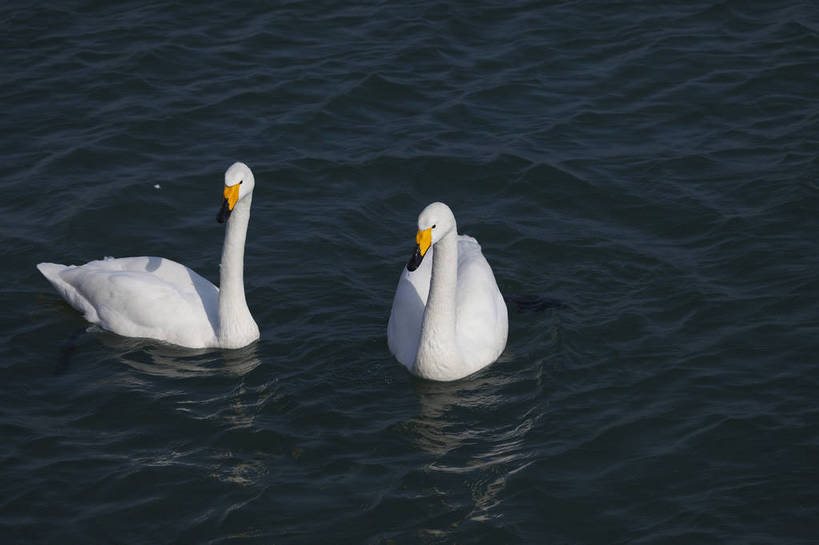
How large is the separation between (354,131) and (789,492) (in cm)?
794

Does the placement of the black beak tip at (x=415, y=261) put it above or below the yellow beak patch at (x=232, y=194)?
below

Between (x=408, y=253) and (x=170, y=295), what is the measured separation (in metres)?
2.72

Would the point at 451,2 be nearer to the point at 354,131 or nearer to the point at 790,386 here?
the point at 354,131

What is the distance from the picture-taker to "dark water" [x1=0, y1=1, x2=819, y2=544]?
906 cm

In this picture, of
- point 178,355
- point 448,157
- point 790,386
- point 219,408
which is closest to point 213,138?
point 448,157

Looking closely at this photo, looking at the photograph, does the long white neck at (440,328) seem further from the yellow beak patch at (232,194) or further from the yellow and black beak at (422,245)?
the yellow beak patch at (232,194)

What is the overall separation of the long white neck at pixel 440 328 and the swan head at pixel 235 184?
1848mm

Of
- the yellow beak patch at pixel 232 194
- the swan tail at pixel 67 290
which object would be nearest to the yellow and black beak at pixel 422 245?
the yellow beak patch at pixel 232 194

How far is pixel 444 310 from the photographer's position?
10.5 meters

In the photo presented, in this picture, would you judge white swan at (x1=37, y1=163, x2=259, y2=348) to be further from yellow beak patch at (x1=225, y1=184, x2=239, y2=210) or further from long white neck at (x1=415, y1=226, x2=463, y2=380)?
long white neck at (x1=415, y1=226, x2=463, y2=380)

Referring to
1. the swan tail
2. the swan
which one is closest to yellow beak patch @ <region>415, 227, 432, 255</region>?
the swan

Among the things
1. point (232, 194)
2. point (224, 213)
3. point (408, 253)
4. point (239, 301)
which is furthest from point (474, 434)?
point (408, 253)

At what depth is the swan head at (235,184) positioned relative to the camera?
411 inches

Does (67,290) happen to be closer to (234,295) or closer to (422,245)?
(234,295)
